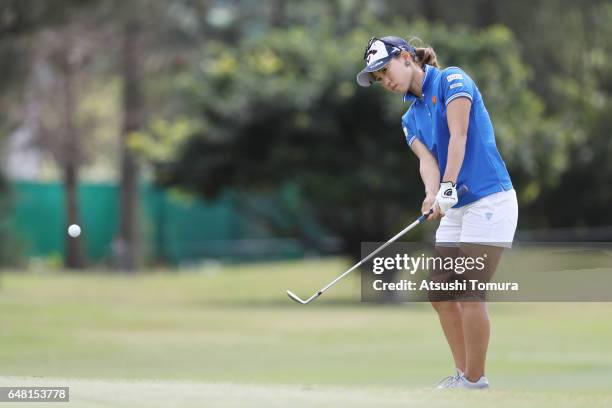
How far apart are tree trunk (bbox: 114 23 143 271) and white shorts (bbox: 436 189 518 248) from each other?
24.8 meters

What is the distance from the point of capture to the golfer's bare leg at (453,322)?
8.16 m

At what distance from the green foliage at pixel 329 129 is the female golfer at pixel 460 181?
522 inches

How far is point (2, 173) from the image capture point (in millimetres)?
32562

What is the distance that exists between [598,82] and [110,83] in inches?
515

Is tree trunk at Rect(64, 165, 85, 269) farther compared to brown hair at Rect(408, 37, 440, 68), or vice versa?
tree trunk at Rect(64, 165, 85, 269)

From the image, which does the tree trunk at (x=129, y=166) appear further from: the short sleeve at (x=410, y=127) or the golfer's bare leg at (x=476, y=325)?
the golfer's bare leg at (x=476, y=325)

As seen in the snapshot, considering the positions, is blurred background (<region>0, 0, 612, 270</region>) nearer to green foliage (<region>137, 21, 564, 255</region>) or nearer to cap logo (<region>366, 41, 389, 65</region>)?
green foliage (<region>137, 21, 564, 255</region>)

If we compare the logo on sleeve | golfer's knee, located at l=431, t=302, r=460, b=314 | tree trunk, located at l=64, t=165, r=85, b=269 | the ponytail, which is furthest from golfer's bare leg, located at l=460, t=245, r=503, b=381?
tree trunk, located at l=64, t=165, r=85, b=269

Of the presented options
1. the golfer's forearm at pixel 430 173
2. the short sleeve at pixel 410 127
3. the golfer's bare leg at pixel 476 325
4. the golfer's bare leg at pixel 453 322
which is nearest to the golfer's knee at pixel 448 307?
the golfer's bare leg at pixel 453 322

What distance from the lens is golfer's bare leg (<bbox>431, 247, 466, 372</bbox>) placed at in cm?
816

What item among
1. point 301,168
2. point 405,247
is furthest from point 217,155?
point 405,247

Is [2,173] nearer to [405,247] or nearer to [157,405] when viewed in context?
[405,247]

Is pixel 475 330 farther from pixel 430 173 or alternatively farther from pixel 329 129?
pixel 329 129

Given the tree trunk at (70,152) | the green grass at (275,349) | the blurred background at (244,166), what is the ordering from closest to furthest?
the green grass at (275,349) < the blurred background at (244,166) < the tree trunk at (70,152)
